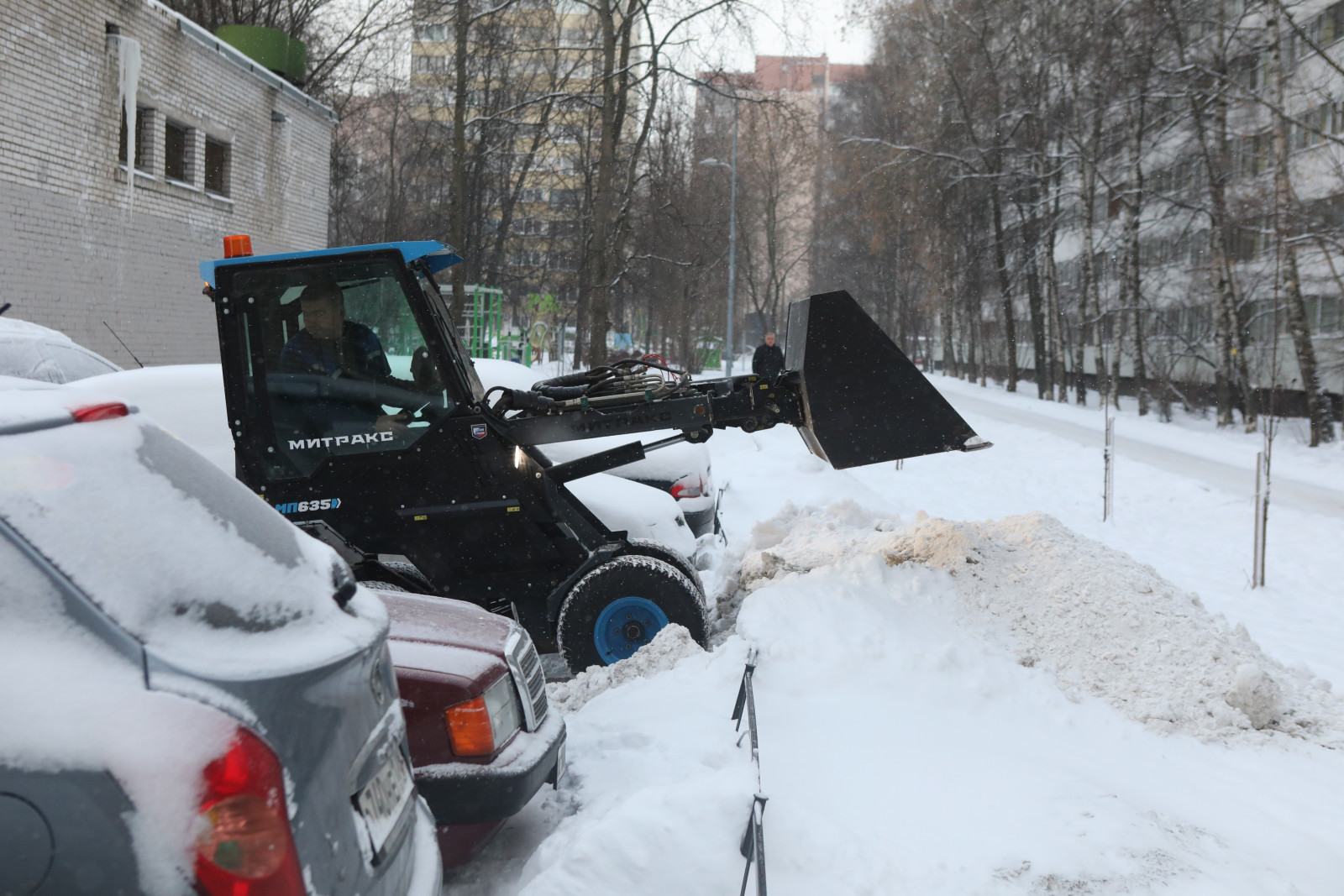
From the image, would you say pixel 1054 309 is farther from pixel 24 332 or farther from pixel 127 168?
pixel 24 332

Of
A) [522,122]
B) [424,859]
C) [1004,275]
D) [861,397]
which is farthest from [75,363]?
[1004,275]

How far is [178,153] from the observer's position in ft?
57.2

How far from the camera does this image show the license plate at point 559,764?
11.0 feet

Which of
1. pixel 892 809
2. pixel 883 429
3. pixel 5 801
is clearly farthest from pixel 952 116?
pixel 5 801

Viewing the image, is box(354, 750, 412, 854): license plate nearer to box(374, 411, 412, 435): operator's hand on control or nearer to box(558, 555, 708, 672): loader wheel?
box(558, 555, 708, 672): loader wheel

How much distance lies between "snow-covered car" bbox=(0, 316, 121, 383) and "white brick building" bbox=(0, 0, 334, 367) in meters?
4.64

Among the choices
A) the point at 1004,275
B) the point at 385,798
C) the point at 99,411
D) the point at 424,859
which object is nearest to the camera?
the point at 99,411

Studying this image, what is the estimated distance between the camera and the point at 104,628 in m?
1.66

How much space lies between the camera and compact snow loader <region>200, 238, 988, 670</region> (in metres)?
5.29

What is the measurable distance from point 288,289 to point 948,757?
153 inches

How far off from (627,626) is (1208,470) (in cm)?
1465

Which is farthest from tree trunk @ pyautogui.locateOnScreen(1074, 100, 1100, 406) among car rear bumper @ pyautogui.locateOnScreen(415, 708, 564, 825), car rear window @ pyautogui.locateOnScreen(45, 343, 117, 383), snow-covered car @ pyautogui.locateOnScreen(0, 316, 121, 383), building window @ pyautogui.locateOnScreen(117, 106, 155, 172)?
car rear bumper @ pyautogui.locateOnScreen(415, 708, 564, 825)

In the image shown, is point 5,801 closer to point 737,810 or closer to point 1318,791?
point 737,810

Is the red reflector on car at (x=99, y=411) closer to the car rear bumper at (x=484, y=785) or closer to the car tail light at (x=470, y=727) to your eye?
the car tail light at (x=470, y=727)
